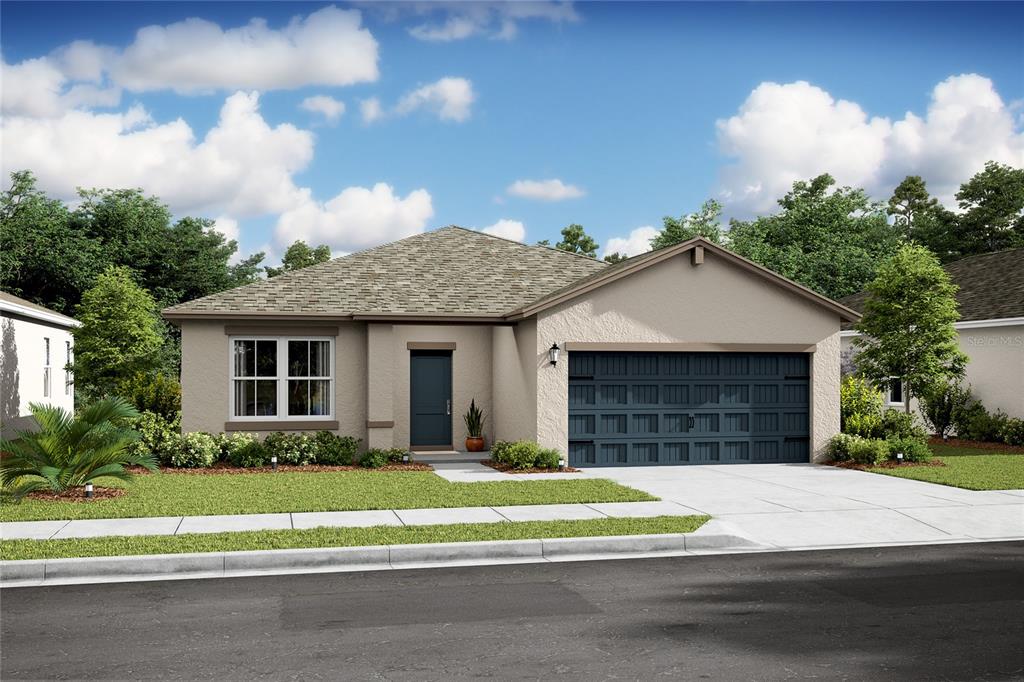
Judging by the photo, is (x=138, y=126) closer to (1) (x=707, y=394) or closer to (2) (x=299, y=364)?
(2) (x=299, y=364)

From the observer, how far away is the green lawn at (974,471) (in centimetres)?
1595

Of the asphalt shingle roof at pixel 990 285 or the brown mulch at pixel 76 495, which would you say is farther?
the asphalt shingle roof at pixel 990 285

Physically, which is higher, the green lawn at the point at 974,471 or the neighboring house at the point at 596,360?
the neighboring house at the point at 596,360

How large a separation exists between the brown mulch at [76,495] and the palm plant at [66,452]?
0.09 meters

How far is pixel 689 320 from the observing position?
63.7 ft

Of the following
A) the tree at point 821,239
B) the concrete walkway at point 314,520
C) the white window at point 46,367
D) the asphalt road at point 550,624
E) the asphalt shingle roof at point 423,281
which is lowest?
the asphalt road at point 550,624

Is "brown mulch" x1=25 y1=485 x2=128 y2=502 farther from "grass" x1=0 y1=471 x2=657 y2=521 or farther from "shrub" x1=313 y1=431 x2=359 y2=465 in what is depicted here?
"shrub" x1=313 y1=431 x2=359 y2=465

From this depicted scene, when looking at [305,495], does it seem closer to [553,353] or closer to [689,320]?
[553,353]

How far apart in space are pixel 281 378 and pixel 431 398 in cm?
365

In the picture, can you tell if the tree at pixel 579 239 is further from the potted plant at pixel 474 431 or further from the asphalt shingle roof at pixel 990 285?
the potted plant at pixel 474 431

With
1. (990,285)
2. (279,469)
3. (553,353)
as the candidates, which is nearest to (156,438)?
(279,469)

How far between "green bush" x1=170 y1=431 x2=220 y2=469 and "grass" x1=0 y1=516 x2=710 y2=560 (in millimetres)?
8159

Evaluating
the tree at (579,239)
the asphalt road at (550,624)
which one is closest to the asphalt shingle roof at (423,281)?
the asphalt road at (550,624)

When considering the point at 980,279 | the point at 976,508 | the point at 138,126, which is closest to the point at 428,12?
the point at 976,508
